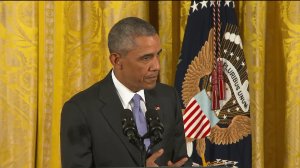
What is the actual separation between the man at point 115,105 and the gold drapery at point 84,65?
4.43ft

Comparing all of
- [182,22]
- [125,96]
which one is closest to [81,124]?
[125,96]

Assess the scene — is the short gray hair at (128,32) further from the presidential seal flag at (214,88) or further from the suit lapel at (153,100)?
the presidential seal flag at (214,88)

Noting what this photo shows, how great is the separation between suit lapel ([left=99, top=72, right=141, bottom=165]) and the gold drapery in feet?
4.47

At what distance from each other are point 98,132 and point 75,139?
116mm

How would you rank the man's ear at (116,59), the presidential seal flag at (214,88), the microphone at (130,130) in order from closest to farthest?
the microphone at (130,130)
the man's ear at (116,59)
the presidential seal flag at (214,88)

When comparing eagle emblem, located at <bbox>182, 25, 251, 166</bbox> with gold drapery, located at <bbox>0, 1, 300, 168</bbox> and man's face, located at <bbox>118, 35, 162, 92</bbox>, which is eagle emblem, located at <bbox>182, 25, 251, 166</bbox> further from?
man's face, located at <bbox>118, 35, 162, 92</bbox>

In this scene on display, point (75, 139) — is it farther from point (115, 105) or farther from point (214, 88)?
point (214, 88)

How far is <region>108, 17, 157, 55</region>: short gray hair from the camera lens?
232 cm

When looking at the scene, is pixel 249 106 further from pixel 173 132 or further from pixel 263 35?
pixel 173 132

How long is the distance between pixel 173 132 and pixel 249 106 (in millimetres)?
1148

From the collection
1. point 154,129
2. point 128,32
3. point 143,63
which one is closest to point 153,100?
point 143,63

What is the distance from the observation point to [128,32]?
2.32 m

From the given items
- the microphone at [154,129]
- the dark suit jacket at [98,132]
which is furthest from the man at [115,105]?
the microphone at [154,129]

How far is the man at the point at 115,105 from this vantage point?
2.31 m
